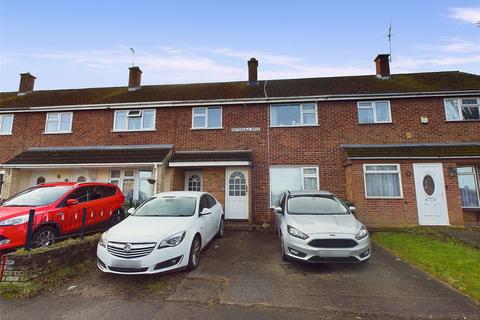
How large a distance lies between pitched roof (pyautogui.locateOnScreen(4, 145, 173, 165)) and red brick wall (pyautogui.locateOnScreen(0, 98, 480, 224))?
13.9 inches

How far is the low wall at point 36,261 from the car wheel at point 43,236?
0.62m

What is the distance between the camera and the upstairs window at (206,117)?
37.8 ft

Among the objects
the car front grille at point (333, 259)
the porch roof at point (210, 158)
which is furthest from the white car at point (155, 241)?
the porch roof at point (210, 158)

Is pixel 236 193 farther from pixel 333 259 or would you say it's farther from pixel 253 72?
pixel 253 72

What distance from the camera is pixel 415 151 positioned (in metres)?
9.59

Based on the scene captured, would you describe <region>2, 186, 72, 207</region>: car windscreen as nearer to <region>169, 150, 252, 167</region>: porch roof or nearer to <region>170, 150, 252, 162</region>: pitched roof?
<region>169, 150, 252, 167</region>: porch roof

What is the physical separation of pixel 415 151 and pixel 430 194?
171 cm

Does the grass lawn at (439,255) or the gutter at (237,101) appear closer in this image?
the grass lawn at (439,255)

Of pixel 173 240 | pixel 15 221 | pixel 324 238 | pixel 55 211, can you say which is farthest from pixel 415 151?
pixel 15 221

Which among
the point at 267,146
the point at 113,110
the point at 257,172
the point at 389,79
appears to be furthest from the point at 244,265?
the point at 389,79

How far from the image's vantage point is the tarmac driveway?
3.54m

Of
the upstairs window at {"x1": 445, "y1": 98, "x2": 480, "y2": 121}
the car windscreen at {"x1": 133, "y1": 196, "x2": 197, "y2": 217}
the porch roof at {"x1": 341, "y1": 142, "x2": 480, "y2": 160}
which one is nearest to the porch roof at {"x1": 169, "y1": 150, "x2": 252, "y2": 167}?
the car windscreen at {"x1": 133, "y1": 196, "x2": 197, "y2": 217}

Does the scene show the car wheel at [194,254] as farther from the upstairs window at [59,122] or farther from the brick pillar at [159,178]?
the upstairs window at [59,122]

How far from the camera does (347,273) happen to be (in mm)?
4789
